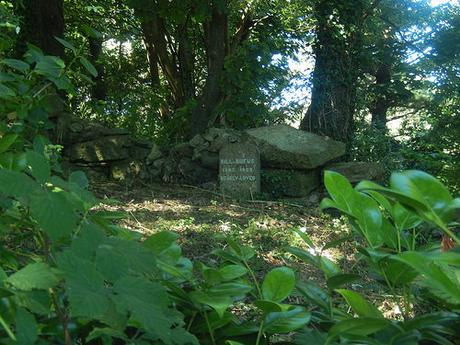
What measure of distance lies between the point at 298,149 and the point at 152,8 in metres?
4.45

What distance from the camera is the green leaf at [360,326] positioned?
31.0 inches

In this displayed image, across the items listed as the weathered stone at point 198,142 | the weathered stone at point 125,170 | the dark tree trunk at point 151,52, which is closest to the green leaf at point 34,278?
the weathered stone at point 198,142

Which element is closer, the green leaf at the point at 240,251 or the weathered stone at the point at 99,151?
the green leaf at the point at 240,251

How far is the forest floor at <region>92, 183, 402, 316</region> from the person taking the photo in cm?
420

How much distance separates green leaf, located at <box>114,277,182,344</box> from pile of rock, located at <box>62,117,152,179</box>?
6.70 metres

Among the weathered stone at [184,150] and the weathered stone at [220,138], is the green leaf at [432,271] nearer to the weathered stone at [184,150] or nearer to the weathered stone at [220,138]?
the weathered stone at [220,138]

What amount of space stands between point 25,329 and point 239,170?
6242 millimetres

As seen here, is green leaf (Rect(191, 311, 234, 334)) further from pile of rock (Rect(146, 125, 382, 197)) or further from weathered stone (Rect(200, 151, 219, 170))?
weathered stone (Rect(200, 151, 219, 170))

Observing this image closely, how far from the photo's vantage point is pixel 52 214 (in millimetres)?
766

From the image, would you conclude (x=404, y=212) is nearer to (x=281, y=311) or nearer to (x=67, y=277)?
(x=281, y=311)

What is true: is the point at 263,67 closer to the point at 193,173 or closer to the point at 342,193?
the point at 193,173

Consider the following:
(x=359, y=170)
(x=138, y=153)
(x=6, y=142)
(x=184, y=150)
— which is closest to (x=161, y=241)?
(x=6, y=142)

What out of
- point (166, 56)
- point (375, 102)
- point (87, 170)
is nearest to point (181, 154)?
point (87, 170)

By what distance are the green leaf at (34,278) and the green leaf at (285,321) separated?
0.39 meters
